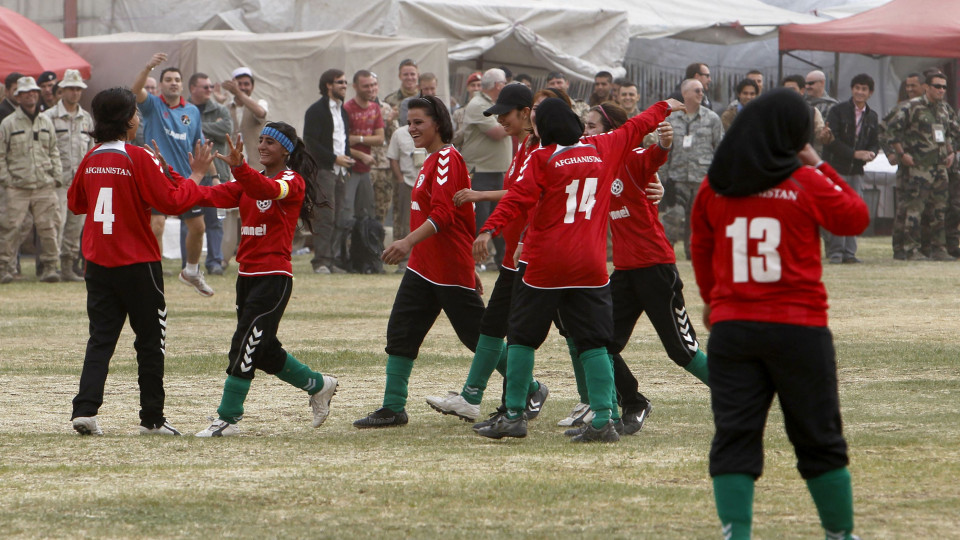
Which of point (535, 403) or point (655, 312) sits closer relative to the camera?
point (655, 312)

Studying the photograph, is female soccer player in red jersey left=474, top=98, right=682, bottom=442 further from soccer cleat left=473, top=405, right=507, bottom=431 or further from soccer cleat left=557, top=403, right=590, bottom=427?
soccer cleat left=557, top=403, right=590, bottom=427

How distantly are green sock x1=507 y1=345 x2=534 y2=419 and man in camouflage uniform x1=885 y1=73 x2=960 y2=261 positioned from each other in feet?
42.3

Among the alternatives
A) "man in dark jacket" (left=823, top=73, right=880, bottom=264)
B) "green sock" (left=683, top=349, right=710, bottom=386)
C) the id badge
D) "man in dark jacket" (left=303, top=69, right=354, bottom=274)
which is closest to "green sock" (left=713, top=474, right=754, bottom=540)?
"green sock" (left=683, top=349, right=710, bottom=386)

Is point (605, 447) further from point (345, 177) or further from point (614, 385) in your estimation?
point (345, 177)

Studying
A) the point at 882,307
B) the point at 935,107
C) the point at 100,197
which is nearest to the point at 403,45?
the point at 935,107

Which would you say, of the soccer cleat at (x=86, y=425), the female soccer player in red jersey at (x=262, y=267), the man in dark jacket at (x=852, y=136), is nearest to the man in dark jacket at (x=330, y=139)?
the man in dark jacket at (x=852, y=136)

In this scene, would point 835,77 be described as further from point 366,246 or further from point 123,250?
point 123,250

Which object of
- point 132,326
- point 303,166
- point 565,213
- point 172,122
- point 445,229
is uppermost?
point 172,122

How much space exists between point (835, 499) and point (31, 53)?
16111 mm

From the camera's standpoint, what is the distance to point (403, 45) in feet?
65.9

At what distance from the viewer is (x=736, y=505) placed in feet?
14.6

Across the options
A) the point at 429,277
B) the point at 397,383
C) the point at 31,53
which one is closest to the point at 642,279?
the point at 429,277

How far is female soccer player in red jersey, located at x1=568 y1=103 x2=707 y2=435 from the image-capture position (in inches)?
282

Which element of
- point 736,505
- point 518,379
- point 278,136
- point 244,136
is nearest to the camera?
point 736,505
